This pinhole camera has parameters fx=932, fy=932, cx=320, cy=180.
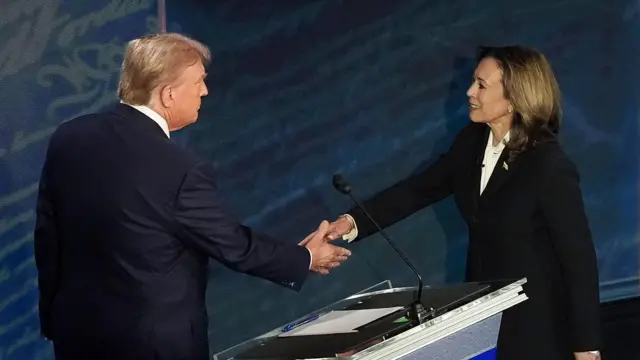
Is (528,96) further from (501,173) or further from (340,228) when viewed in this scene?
(340,228)

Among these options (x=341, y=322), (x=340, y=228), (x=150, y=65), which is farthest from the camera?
(x=340, y=228)

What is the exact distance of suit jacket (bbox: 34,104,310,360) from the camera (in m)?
2.01

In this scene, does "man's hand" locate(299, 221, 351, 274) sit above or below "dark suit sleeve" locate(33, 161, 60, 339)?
below

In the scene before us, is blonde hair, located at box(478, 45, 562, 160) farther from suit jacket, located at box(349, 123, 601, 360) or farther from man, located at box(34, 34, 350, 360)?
man, located at box(34, 34, 350, 360)

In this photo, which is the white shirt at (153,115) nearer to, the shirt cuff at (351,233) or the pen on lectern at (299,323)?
the pen on lectern at (299,323)

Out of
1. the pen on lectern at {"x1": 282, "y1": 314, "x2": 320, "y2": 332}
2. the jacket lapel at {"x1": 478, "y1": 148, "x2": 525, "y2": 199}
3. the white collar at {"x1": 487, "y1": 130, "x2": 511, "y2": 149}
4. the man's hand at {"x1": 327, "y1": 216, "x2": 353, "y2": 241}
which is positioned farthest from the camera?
the man's hand at {"x1": 327, "y1": 216, "x2": 353, "y2": 241}

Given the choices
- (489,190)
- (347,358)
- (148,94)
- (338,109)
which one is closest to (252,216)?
(338,109)

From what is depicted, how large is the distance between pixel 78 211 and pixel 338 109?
1.73 metres

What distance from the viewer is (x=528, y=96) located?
2578 millimetres

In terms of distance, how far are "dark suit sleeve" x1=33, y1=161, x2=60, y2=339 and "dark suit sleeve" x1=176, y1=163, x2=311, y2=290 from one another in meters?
0.32

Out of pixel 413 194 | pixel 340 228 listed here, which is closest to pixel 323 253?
pixel 340 228

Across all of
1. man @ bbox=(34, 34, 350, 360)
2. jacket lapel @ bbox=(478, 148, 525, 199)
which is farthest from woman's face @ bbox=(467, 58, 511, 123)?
man @ bbox=(34, 34, 350, 360)

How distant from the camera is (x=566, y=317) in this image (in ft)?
7.98

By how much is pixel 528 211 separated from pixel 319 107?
52.2 inches
